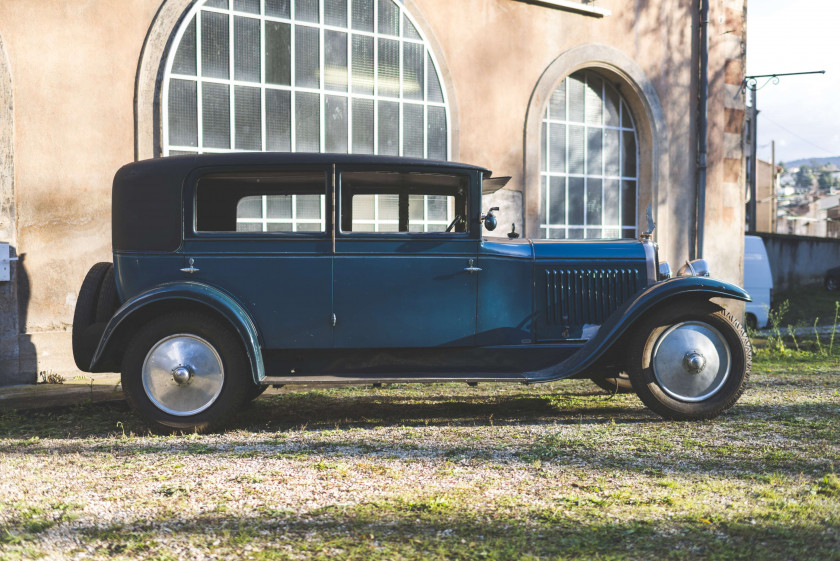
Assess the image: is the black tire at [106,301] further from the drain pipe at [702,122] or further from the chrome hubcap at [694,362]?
the drain pipe at [702,122]

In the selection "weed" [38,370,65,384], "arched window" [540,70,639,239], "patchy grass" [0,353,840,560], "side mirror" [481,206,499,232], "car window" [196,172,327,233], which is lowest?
"patchy grass" [0,353,840,560]

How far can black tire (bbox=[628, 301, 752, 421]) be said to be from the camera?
177 inches

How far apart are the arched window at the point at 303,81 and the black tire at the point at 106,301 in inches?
89.6

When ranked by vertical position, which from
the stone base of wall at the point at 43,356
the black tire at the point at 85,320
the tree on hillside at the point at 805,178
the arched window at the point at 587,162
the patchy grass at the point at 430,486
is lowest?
the patchy grass at the point at 430,486

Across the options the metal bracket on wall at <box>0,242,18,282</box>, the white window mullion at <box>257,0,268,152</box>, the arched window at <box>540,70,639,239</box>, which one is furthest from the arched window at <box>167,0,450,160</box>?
the arched window at <box>540,70,639,239</box>

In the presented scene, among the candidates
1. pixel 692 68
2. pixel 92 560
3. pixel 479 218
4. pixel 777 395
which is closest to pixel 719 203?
pixel 692 68

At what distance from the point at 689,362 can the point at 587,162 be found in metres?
5.58

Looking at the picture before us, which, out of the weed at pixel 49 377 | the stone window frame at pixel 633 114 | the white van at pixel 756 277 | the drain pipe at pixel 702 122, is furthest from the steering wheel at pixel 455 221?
the white van at pixel 756 277

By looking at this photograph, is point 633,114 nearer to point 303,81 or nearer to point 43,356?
point 303,81

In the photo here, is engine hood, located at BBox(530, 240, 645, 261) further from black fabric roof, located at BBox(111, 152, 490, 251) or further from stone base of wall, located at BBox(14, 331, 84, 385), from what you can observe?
stone base of wall, located at BBox(14, 331, 84, 385)

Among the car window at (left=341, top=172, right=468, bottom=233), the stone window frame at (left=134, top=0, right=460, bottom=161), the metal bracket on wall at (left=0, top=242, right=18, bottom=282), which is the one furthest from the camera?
the stone window frame at (left=134, top=0, right=460, bottom=161)

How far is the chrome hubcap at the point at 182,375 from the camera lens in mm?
4320

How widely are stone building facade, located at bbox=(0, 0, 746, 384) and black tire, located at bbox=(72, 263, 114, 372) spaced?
1.73 m

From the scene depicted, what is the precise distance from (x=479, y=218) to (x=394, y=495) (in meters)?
Result: 2.12
